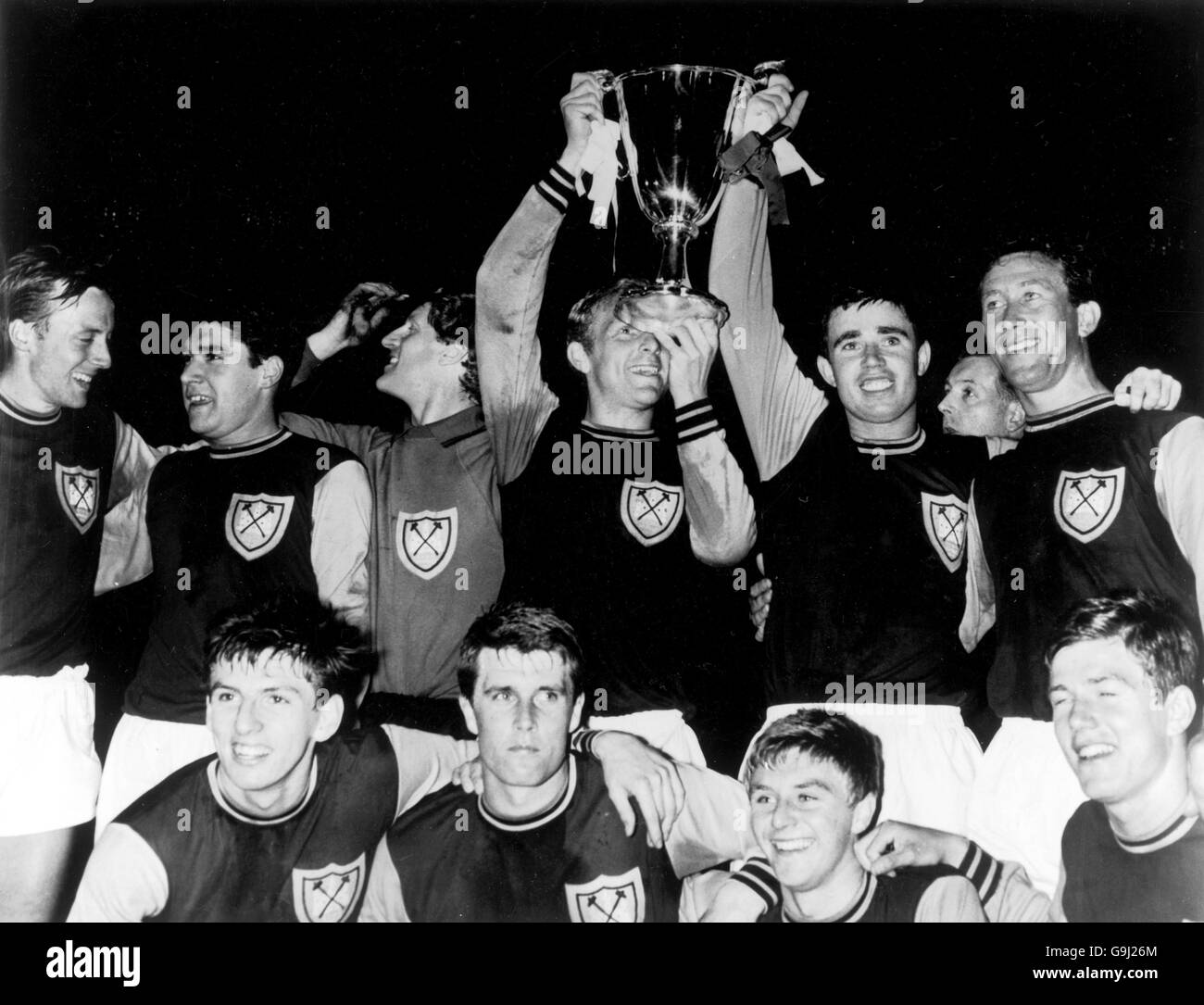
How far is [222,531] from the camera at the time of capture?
246 cm

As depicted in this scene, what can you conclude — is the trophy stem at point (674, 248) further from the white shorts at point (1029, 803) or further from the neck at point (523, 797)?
the white shorts at point (1029, 803)

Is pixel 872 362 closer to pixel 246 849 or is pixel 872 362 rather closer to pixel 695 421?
pixel 695 421

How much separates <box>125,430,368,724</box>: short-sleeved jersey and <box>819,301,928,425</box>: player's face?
108 centimetres

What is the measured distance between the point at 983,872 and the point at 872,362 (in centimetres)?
111

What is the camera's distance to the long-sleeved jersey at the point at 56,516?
2459 millimetres

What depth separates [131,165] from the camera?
2559 mm

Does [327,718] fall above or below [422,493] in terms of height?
below

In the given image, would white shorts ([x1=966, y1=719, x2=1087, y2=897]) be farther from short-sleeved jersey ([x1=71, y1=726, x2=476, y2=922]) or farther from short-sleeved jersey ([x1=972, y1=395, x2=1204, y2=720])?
short-sleeved jersey ([x1=71, y1=726, x2=476, y2=922])

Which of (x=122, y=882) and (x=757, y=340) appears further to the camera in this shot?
(x=757, y=340)

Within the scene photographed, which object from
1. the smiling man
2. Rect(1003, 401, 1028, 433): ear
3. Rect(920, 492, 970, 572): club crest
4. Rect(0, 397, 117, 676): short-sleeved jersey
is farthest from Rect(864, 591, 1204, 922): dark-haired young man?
Rect(0, 397, 117, 676): short-sleeved jersey

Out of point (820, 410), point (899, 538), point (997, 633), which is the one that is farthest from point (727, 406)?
point (997, 633)

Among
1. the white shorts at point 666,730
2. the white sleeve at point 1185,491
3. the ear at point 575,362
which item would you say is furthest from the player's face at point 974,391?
the white shorts at point 666,730

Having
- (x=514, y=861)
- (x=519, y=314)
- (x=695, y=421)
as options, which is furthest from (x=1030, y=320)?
(x=514, y=861)
